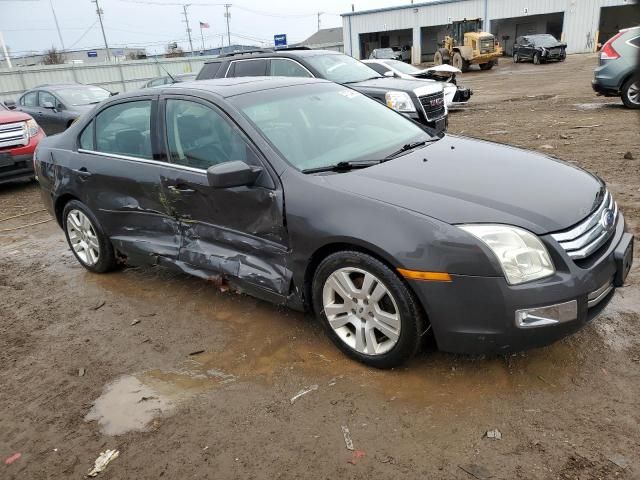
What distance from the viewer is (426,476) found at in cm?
227

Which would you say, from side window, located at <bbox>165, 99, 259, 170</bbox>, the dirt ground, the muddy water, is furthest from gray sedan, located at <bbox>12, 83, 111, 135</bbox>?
the muddy water

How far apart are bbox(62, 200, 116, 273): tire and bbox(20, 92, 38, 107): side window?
902 cm

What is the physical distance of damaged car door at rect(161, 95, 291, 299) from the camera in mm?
3246

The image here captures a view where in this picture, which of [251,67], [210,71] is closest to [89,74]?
[210,71]

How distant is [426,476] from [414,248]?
1043 millimetres

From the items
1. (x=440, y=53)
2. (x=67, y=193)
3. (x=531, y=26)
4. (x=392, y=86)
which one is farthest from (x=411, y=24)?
(x=67, y=193)

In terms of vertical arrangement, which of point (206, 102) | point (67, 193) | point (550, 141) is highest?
point (206, 102)

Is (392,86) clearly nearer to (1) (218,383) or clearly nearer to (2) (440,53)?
(1) (218,383)

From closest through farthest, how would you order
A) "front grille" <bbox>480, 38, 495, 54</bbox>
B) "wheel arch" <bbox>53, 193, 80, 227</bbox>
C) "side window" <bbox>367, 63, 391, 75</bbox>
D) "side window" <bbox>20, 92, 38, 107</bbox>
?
1. "wheel arch" <bbox>53, 193, 80, 227</bbox>
2. "side window" <bbox>20, 92, 38, 107</bbox>
3. "side window" <bbox>367, 63, 391, 75</bbox>
4. "front grille" <bbox>480, 38, 495, 54</bbox>

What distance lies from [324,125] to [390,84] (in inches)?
226

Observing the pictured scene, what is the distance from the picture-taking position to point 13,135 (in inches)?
328

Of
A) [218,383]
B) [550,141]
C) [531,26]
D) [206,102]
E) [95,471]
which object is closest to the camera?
[95,471]

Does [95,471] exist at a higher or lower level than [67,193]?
lower

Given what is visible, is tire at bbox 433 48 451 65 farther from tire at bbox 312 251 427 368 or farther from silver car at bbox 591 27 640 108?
tire at bbox 312 251 427 368
